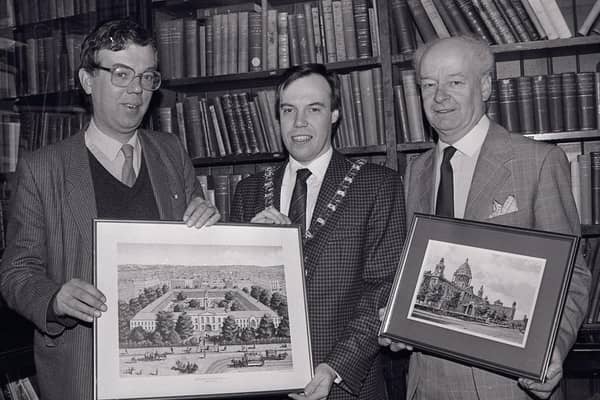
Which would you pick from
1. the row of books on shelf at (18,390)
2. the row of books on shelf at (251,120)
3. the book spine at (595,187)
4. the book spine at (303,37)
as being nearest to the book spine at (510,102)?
the book spine at (595,187)

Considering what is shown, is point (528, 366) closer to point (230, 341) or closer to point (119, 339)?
point (230, 341)

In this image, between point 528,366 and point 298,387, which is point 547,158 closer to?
point 528,366

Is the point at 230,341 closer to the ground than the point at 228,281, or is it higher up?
closer to the ground

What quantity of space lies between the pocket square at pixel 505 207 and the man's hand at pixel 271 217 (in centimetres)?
64

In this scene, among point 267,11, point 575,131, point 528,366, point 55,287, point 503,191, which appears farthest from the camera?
point 267,11

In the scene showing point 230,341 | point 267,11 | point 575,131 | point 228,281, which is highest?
point 267,11

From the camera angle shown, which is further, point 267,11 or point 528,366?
point 267,11

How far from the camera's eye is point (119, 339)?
1.72 metres

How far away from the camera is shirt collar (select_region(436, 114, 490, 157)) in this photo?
7.03ft

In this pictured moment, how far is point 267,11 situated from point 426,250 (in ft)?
6.28

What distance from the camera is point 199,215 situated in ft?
6.22

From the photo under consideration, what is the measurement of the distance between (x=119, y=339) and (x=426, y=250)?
0.90 metres

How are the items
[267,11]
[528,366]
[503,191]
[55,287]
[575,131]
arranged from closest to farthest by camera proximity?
[528,366] → [55,287] → [503,191] → [575,131] → [267,11]

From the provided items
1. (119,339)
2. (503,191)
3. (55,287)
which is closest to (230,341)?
(119,339)
